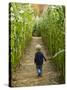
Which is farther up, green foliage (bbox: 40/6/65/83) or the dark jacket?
green foliage (bbox: 40/6/65/83)

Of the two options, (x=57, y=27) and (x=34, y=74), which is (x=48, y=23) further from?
A: (x=34, y=74)

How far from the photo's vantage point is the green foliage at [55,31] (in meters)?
2.38

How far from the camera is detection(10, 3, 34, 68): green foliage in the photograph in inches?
89.5

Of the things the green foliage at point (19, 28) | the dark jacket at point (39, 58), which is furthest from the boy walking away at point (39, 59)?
the green foliage at point (19, 28)

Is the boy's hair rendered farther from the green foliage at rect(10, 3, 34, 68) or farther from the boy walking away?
the green foliage at rect(10, 3, 34, 68)

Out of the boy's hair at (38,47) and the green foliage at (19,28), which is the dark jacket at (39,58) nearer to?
the boy's hair at (38,47)

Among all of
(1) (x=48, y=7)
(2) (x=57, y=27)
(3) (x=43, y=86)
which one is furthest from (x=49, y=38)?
(3) (x=43, y=86)

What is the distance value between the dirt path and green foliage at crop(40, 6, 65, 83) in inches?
3.2

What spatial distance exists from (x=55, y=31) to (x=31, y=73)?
0.47 metres

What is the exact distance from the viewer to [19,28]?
7.53 ft

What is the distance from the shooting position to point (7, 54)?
2260 mm

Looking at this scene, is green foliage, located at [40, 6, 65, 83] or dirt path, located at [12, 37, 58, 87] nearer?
dirt path, located at [12, 37, 58, 87]

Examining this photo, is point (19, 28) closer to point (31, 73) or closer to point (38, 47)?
point (38, 47)

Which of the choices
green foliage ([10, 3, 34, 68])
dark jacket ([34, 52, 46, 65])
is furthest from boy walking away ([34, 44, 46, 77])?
green foliage ([10, 3, 34, 68])
